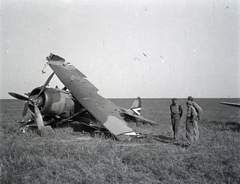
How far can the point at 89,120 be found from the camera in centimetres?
945

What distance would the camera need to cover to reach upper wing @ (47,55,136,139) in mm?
7309

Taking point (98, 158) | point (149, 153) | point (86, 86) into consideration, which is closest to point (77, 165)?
point (98, 158)

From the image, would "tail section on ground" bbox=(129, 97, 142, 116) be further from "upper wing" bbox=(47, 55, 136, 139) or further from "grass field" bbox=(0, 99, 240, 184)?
"grass field" bbox=(0, 99, 240, 184)

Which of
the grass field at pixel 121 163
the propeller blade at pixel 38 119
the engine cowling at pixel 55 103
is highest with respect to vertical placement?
the engine cowling at pixel 55 103

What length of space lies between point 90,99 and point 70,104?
173 centimetres

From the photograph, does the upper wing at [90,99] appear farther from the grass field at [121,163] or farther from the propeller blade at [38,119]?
the propeller blade at [38,119]

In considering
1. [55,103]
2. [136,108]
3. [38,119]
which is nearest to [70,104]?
[55,103]

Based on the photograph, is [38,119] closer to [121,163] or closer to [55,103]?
[55,103]

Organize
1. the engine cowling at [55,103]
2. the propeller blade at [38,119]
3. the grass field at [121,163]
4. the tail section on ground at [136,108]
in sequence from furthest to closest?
the tail section on ground at [136,108] → the engine cowling at [55,103] → the propeller blade at [38,119] → the grass field at [121,163]

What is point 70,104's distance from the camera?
9.84 metres

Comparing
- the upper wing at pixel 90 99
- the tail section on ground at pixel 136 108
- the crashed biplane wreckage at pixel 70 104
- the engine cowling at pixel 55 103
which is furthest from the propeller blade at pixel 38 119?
the tail section on ground at pixel 136 108

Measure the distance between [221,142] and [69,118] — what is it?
6238 mm

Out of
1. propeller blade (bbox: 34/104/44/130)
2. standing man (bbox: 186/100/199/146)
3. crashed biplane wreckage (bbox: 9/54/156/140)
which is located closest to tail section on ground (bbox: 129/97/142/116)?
crashed biplane wreckage (bbox: 9/54/156/140)

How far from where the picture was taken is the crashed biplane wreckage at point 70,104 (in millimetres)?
7719
